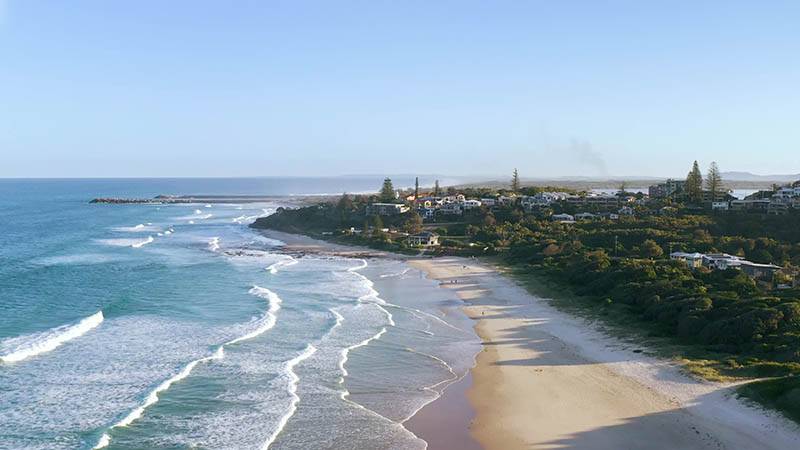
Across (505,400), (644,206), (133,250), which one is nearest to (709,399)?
(505,400)

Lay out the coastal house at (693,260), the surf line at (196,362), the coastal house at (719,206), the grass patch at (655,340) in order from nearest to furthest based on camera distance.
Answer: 1. the surf line at (196,362)
2. the grass patch at (655,340)
3. the coastal house at (693,260)
4. the coastal house at (719,206)

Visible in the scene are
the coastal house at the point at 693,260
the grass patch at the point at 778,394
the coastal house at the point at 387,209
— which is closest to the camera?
the grass patch at the point at 778,394

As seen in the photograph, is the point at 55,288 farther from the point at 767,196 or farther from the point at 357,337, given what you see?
the point at 767,196

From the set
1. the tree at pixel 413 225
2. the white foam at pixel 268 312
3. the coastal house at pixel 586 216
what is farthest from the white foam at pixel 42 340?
the coastal house at pixel 586 216

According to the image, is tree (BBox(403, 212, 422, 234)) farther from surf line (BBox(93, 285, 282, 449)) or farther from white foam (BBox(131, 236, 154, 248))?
surf line (BBox(93, 285, 282, 449))

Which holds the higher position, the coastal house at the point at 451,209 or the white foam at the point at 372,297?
the coastal house at the point at 451,209

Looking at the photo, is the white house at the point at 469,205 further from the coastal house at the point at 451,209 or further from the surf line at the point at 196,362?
the surf line at the point at 196,362

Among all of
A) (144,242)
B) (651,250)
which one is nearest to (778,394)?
(651,250)

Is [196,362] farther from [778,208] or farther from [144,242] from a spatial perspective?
[778,208]

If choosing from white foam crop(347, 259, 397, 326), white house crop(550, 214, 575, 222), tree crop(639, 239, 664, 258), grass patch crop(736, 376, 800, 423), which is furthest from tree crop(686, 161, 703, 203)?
grass patch crop(736, 376, 800, 423)
